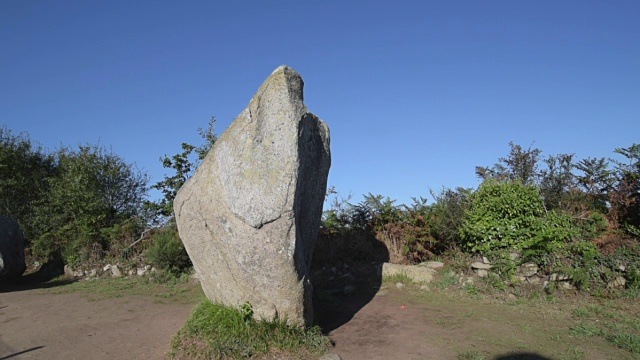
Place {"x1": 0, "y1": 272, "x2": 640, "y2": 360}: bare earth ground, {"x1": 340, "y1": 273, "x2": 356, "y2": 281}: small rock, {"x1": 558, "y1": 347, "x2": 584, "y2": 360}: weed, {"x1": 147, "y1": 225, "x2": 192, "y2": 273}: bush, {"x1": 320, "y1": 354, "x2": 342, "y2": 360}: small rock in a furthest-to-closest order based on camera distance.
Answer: {"x1": 147, "y1": 225, "x2": 192, "y2": 273}: bush < {"x1": 340, "y1": 273, "x2": 356, "y2": 281}: small rock < {"x1": 0, "y1": 272, "x2": 640, "y2": 360}: bare earth ground < {"x1": 320, "y1": 354, "x2": 342, "y2": 360}: small rock < {"x1": 558, "y1": 347, "x2": 584, "y2": 360}: weed

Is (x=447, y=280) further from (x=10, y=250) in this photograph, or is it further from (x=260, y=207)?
(x=10, y=250)

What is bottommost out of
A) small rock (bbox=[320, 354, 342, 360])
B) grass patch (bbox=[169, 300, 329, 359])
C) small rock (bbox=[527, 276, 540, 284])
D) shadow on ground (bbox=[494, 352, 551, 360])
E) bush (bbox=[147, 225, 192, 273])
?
shadow on ground (bbox=[494, 352, 551, 360])

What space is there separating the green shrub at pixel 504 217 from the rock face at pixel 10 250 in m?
13.5

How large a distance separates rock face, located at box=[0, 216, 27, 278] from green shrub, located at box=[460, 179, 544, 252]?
13530 mm

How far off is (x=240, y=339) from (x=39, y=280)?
12005mm

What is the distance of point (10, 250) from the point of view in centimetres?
1347

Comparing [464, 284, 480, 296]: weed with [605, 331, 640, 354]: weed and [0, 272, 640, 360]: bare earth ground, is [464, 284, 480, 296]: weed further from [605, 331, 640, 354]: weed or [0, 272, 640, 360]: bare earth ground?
[605, 331, 640, 354]: weed

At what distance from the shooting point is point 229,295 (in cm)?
635

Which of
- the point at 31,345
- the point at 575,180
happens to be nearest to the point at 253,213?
the point at 31,345

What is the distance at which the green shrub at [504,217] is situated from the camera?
995cm

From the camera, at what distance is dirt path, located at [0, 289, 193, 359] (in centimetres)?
623

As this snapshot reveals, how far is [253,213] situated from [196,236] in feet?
4.22

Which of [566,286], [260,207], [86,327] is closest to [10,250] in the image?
[86,327]

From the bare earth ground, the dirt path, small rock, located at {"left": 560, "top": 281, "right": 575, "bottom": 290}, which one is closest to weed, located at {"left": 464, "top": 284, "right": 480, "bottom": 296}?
the bare earth ground
